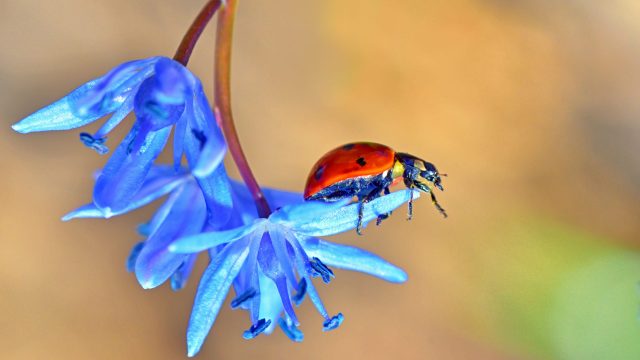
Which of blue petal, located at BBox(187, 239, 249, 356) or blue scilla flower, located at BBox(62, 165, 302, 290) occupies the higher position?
blue scilla flower, located at BBox(62, 165, 302, 290)

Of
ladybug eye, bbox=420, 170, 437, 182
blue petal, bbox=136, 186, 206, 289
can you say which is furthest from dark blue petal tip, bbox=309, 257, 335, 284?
ladybug eye, bbox=420, 170, 437, 182

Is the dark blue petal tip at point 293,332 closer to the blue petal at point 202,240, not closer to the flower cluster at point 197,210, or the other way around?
the flower cluster at point 197,210

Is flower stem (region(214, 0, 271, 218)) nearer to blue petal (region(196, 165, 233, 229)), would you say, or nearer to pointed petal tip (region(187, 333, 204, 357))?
blue petal (region(196, 165, 233, 229))

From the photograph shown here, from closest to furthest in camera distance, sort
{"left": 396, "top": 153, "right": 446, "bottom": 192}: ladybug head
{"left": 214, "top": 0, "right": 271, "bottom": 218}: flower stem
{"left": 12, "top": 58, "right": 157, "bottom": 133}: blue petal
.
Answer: {"left": 214, "top": 0, "right": 271, "bottom": 218}: flower stem
{"left": 12, "top": 58, "right": 157, "bottom": 133}: blue petal
{"left": 396, "top": 153, "right": 446, "bottom": 192}: ladybug head

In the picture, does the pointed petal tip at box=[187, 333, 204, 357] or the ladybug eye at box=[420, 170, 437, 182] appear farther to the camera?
the ladybug eye at box=[420, 170, 437, 182]

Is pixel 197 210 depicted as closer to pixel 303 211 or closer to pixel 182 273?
pixel 182 273

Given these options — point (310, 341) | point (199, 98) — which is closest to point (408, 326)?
point (310, 341)

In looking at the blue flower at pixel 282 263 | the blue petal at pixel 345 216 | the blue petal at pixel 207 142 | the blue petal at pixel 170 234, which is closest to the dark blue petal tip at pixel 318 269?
the blue flower at pixel 282 263
